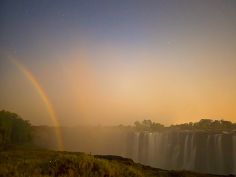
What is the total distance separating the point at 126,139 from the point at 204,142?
53418 millimetres

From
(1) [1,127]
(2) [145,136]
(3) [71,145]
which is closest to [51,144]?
(3) [71,145]

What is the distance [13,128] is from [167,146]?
4907cm

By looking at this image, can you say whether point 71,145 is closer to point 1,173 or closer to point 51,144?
point 51,144

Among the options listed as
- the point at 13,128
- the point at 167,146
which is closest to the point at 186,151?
the point at 167,146

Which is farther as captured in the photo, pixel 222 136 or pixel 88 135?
pixel 88 135

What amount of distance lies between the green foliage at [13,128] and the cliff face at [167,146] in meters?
44.5

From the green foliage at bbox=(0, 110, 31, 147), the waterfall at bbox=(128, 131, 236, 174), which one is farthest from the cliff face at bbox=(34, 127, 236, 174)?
the green foliage at bbox=(0, 110, 31, 147)

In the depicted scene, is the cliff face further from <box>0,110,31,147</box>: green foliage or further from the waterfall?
<box>0,110,31,147</box>: green foliage

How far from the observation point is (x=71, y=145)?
168125 millimetres

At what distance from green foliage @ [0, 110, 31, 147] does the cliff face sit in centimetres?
4446

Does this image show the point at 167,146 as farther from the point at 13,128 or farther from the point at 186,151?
the point at 13,128

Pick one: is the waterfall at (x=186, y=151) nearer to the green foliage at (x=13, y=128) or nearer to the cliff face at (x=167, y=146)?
the cliff face at (x=167, y=146)

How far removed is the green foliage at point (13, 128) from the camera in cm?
8106

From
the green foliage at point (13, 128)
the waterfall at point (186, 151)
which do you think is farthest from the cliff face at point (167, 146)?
the green foliage at point (13, 128)
